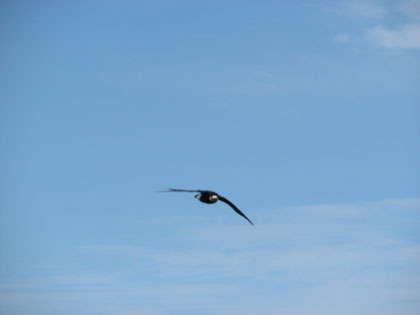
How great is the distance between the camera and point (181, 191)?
187 feet

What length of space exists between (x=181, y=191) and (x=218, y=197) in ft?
35.1

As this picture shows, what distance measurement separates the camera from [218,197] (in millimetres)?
66625

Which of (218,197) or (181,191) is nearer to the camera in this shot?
(181,191)
